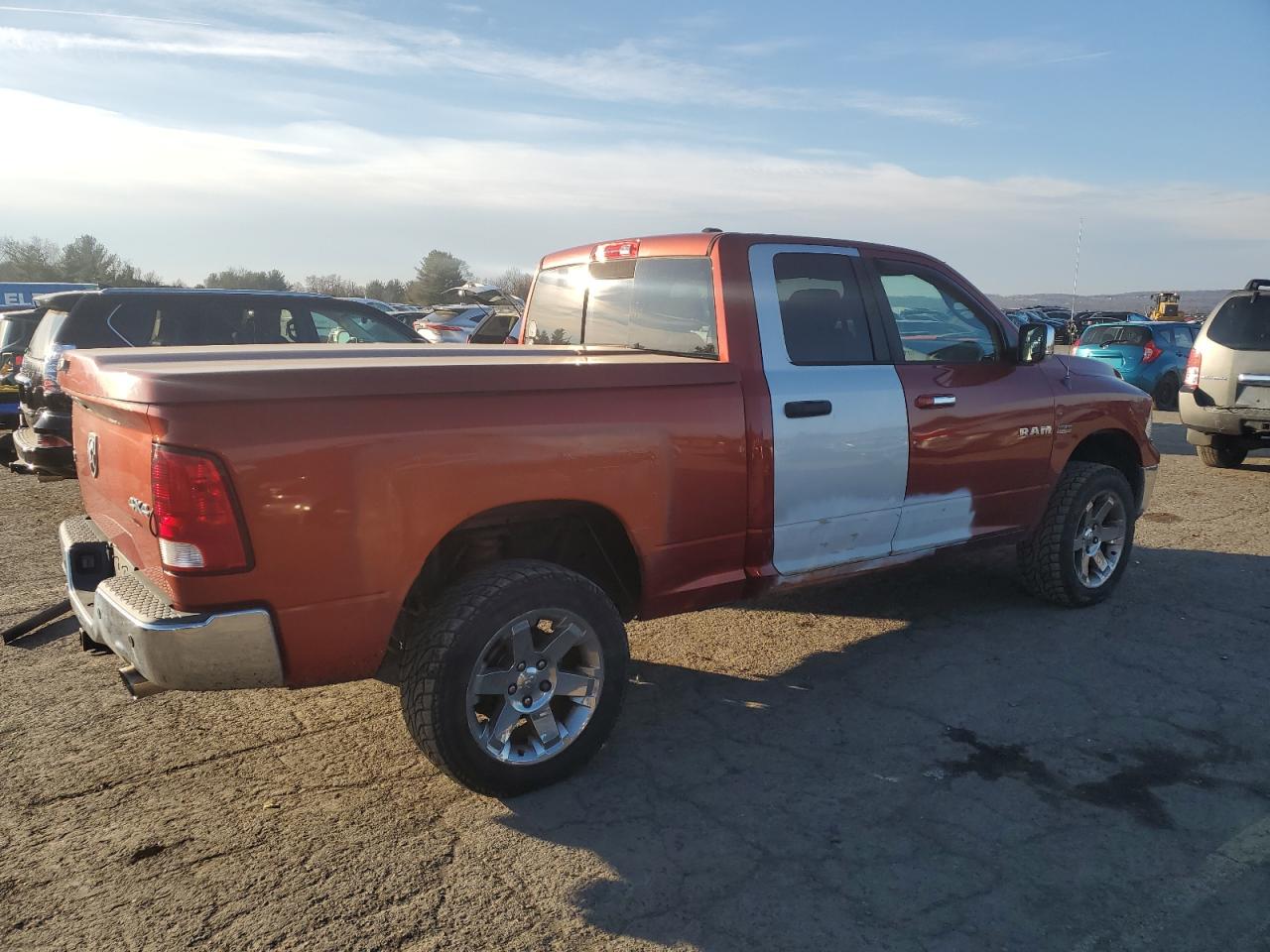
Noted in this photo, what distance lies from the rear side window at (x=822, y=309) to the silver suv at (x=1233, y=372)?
21.9ft

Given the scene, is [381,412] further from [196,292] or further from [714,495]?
[196,292]

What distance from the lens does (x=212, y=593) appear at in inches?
104

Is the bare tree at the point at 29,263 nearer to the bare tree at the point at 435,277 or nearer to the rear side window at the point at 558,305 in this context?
the bare tree at the point at 435,277

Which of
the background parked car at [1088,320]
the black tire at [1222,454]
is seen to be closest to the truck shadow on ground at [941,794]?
the black tire at [1222,454]

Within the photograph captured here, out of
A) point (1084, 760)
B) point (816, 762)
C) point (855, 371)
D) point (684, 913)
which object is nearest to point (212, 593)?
point (684, 913)

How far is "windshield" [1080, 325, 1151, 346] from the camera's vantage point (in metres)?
16.0

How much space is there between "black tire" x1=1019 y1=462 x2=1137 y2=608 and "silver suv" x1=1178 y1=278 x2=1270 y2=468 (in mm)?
4853

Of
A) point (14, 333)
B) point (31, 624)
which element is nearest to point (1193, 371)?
point (31, 624)

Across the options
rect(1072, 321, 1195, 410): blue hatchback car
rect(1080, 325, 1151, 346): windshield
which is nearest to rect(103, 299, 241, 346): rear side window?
rect(1072, 321, 1195, 410): blue hatchback car

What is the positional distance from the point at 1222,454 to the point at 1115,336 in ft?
23.5

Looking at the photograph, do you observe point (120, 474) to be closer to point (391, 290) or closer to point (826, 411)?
point (826, 411)

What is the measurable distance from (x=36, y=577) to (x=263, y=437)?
4.06m

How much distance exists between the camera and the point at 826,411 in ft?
12.7

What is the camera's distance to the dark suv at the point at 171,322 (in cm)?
739
